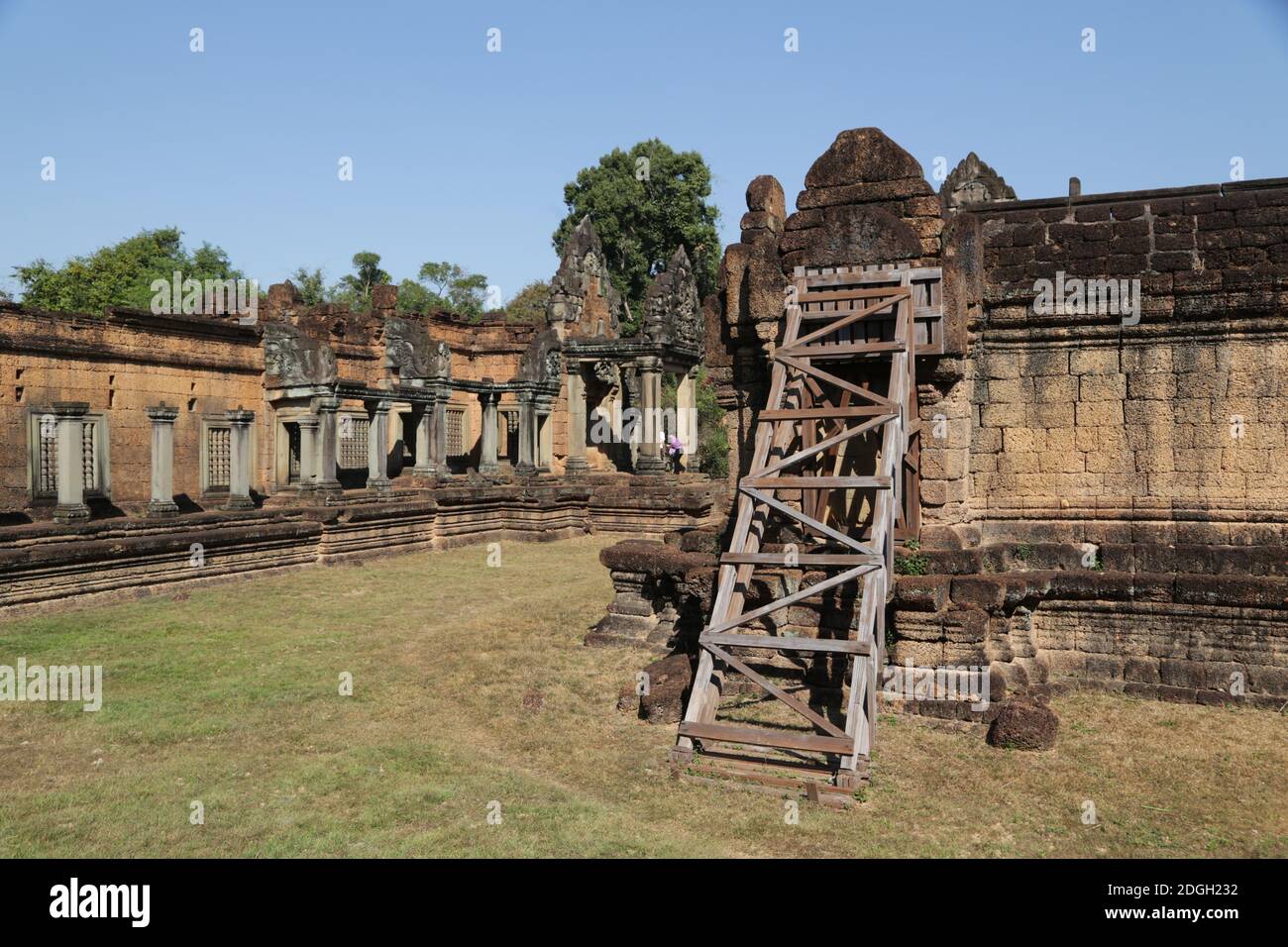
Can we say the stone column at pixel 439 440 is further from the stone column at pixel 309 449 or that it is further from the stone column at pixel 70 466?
the stone column at pixel 70 466

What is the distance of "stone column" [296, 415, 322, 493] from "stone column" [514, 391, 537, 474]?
18.3 ft

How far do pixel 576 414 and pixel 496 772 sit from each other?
1996 cm

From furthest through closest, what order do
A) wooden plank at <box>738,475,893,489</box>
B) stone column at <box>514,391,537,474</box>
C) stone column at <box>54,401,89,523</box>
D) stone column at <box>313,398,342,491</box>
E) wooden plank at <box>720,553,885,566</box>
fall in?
stone column at <box>514,391,537,474</box>
stone column at <box>313,398,342,491</box>
stone column at <box>54,401,89,523</box>
wooden plank at <box>738,475,893,489</box>
wooden plank at <box>720,553,885,566</box>

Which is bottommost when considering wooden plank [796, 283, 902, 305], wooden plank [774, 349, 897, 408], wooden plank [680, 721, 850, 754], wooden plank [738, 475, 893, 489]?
wooden plank [680, 721, 850, 754]

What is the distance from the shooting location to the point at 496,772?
618cm

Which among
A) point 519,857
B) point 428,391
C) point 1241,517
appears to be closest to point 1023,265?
point 1241,517

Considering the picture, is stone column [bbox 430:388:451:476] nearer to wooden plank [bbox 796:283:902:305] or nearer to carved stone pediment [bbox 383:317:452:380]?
carved stone pediment [bbox 383:317:452:380]

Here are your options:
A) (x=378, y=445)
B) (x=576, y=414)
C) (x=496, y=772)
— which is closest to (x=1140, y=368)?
(x=496, y=772)

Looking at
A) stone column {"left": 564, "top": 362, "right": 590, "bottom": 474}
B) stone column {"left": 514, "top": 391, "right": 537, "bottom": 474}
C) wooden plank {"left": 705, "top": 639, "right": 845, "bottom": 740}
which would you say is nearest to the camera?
wooden plank {"left": 705, "top": 639, "right": 845, "bottom": 740}

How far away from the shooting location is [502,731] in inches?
279

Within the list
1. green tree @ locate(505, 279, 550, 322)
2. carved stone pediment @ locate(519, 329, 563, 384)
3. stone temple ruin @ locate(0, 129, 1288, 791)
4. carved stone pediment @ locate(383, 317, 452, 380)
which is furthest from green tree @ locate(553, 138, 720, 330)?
stone temple ruin @ locate(0, 129, 1288, 791)

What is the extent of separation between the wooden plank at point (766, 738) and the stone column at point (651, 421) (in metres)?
17.6

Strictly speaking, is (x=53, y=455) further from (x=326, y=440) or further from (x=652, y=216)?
(x=652, y=216)

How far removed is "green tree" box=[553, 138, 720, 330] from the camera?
145ft
